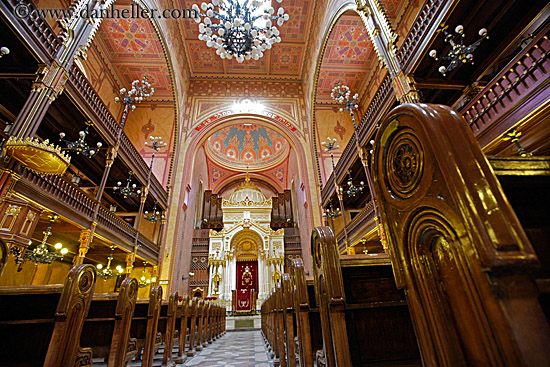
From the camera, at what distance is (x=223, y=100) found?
13.2 metres

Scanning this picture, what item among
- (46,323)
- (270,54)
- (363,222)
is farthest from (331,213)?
(46,323)

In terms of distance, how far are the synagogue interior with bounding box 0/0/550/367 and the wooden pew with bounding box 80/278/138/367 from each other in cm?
2

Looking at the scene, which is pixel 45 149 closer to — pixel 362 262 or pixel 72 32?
pixel 72 32

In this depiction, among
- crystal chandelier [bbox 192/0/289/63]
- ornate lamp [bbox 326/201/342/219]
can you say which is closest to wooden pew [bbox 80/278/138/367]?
crystal chandelier [bbox 192/0/289/63]

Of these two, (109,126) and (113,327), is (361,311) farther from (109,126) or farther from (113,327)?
(109,126)

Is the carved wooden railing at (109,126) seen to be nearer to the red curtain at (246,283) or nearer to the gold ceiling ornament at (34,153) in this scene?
the gold ceiling ornament at (34,153)

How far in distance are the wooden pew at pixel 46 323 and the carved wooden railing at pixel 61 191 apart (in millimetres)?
3039

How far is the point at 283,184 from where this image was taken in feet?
59.0

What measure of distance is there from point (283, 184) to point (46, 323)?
16015 mm

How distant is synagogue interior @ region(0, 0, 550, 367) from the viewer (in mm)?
742

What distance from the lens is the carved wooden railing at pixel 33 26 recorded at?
410cm

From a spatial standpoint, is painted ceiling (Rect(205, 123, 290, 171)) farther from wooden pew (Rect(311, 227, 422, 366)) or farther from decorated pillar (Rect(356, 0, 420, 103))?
wooden pew (Rect(311, 227, 422, 366))

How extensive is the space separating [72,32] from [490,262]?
756 centimetres

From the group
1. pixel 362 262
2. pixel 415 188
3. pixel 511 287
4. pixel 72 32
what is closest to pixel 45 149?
pixel 72 32
